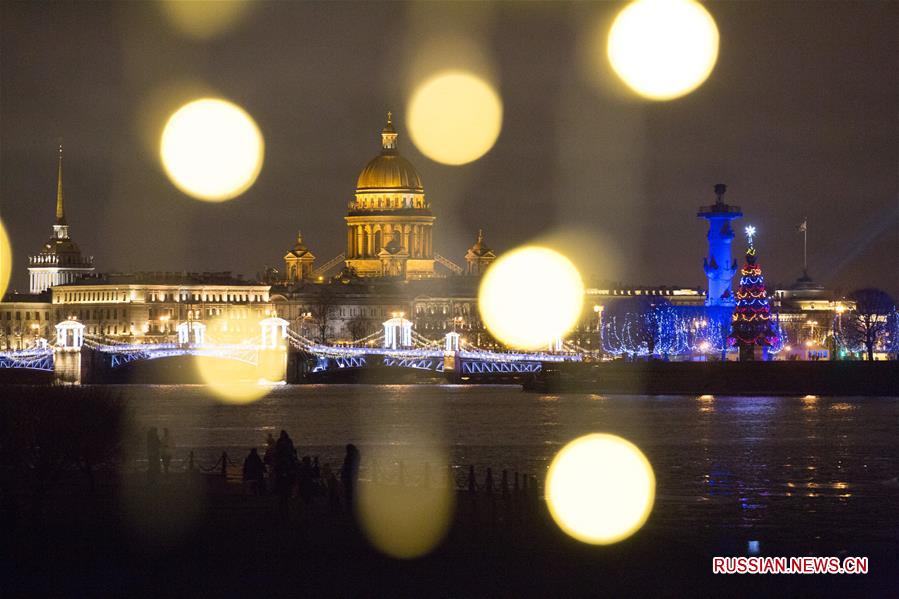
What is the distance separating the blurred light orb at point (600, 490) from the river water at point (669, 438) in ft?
1.21

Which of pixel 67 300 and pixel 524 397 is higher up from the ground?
pixel 67 300

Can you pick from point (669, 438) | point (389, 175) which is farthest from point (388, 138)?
point (669, 438)

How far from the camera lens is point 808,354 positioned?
10900cm

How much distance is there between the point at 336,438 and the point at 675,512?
23708mm

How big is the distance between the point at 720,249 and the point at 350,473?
267 feet

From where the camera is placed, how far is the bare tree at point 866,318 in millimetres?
111250

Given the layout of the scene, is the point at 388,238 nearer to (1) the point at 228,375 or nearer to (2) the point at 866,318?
(1) the point at 228,375

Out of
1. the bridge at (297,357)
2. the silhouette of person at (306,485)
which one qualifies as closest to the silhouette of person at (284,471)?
the silhouette of person at (306,485)

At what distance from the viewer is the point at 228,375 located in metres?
121

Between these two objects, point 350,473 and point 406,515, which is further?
point 406,515

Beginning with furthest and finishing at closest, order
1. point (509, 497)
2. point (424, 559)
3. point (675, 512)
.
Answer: point (675, 512), point (509, 497), point (424, 559)

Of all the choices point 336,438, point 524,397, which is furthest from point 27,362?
point 336,438

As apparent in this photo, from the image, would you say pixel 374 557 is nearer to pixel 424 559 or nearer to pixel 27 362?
pixel 424 559

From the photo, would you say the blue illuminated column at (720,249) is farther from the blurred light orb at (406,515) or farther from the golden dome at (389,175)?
the blurred light orb at (406,515)
